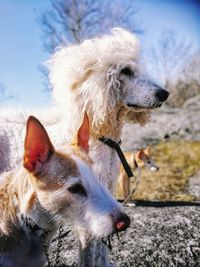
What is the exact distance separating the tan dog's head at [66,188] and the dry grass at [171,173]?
17.6 ft

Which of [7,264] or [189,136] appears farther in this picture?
[189,136]

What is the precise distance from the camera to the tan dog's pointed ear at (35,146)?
2904 millimetres

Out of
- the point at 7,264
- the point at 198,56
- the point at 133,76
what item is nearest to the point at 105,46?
the point at 133,76

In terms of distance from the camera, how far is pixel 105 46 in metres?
4.62

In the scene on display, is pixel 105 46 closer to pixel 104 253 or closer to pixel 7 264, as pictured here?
pixel 104 253

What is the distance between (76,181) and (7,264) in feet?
2.63

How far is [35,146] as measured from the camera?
9.71ft

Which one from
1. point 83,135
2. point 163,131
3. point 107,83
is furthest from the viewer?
point 163,131

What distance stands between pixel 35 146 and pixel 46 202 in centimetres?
39

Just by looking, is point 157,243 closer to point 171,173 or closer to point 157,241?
point 157,241

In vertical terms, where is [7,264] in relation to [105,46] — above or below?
below

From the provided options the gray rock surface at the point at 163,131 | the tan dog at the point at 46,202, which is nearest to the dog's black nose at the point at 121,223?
the tan dog at the point at 46,202

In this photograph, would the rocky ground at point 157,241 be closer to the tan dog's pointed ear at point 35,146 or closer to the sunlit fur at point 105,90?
the sunlit fur at point 105,90

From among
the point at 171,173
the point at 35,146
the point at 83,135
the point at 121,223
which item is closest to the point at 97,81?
the point at 83,135
